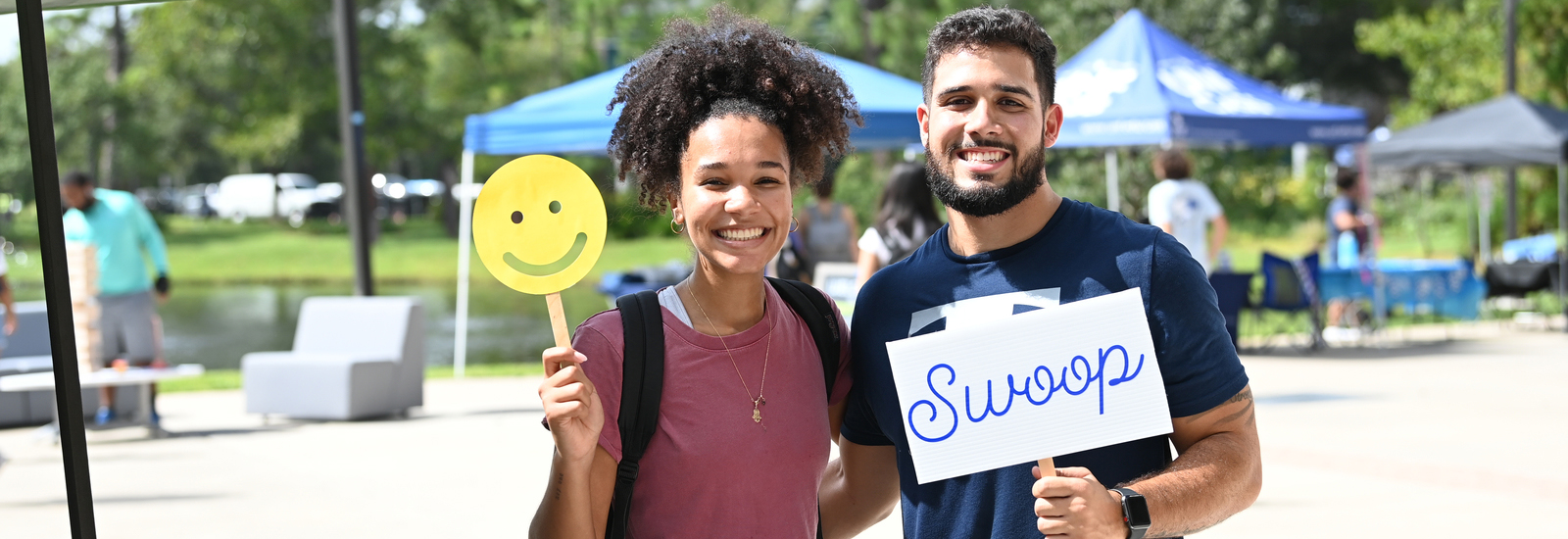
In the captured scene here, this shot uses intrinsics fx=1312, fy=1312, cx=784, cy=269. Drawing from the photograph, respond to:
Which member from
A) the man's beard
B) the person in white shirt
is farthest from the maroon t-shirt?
the person in white shirt

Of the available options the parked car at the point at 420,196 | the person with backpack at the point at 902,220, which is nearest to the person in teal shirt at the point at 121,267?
the person with backpack at the point at 902,220

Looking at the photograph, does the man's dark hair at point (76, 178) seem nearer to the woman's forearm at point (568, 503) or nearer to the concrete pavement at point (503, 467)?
the concrete pavement at point (503, 467)

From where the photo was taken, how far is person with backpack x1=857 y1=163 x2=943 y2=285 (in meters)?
7.12

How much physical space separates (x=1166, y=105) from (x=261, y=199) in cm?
4393

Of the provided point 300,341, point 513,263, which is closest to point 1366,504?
point 513,263

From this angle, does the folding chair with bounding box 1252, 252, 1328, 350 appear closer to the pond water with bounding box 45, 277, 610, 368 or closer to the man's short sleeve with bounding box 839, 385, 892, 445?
the pond water with bounding box 45, 277, 610, 368

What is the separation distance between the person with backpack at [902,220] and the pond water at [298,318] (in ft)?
21.9

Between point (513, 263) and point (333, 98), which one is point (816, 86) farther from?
→ point (333, 98)

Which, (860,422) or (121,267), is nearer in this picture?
(860,422)

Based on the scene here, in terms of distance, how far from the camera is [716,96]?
7.57 ft

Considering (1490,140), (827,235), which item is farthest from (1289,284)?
(827,235)

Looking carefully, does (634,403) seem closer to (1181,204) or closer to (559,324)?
(559,324)

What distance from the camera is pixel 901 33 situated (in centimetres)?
2525

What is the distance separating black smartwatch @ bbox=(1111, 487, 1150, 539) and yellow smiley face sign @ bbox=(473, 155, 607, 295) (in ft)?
3.07
